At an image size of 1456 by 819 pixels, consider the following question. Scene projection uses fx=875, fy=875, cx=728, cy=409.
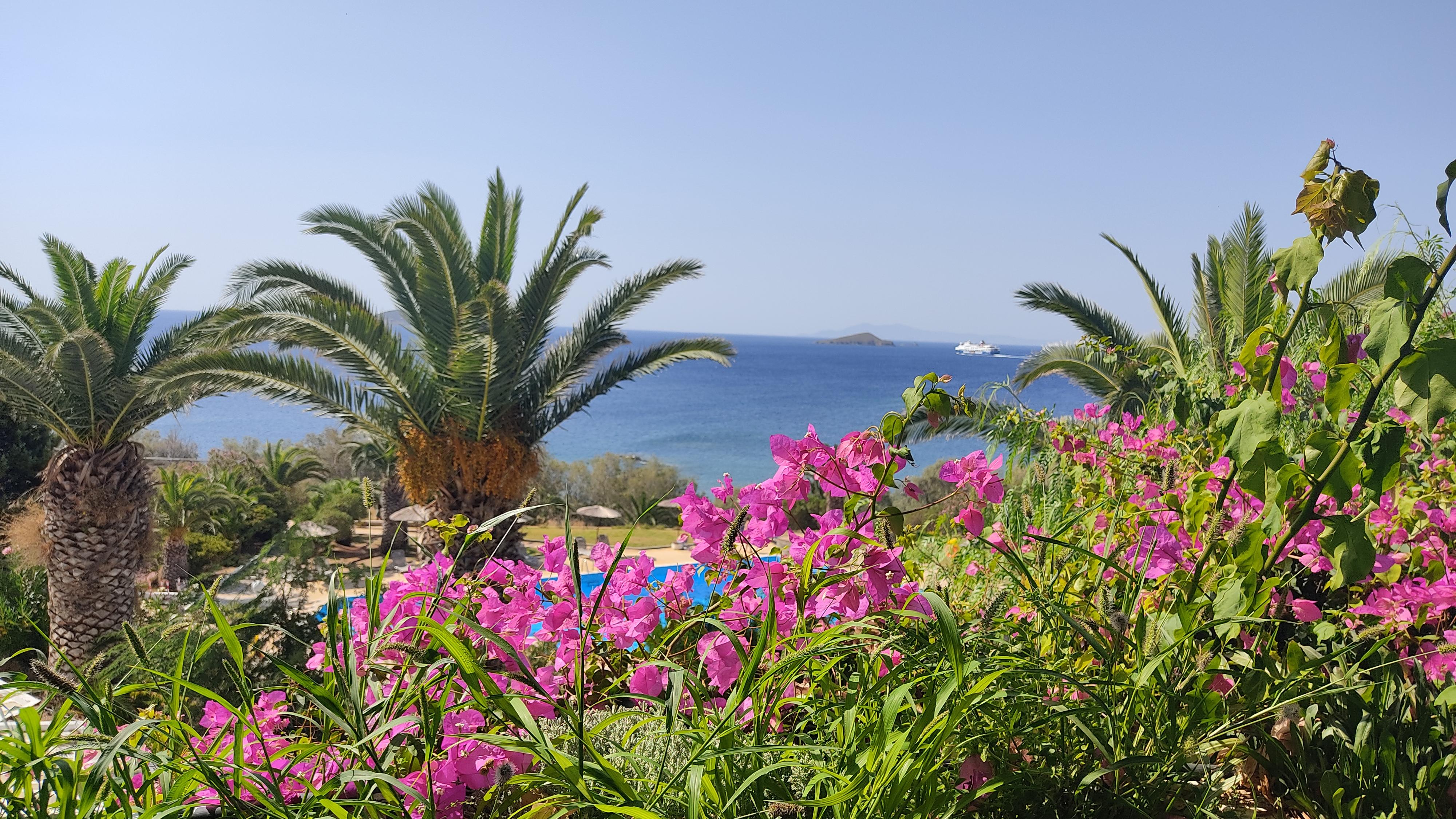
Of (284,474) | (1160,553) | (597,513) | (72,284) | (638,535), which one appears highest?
(72,284)

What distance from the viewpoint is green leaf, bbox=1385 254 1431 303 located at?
1032 millimetres

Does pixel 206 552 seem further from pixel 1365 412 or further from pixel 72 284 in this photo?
pixel 1365 412

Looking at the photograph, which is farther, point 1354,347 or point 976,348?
point 976,348

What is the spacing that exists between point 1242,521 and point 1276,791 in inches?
17.0

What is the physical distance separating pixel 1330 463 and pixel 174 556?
1724 cm

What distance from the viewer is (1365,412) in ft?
3.37

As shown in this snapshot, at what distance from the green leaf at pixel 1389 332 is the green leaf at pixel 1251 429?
12 centimetres

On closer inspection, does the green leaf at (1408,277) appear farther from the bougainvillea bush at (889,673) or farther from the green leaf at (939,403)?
the green leaf at (939,403)

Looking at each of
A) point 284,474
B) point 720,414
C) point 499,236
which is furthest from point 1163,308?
point 720,414

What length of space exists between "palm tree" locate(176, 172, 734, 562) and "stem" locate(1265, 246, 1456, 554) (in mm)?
8585

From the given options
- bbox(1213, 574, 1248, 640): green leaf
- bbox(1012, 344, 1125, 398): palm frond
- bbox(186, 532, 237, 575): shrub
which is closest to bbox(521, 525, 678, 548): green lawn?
bbox(186, 532, 237, 575): shrub

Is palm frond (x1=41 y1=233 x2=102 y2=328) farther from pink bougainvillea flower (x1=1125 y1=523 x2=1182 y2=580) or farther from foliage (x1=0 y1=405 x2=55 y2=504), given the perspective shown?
pink bougainvillea flower (x1=1125 y1=523 x2=1182 y2=580)

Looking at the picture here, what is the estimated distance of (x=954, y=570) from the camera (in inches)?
107

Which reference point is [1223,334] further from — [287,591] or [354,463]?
[354,463]
